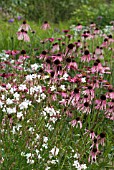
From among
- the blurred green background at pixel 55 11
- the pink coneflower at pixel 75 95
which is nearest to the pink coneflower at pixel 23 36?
the pink coneflower at pixel 75 95

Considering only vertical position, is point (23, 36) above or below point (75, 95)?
above

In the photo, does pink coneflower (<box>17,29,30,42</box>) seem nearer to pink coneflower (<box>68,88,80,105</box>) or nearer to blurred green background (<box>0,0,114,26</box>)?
pink coneflower (<box>68,88,80,105</box>)

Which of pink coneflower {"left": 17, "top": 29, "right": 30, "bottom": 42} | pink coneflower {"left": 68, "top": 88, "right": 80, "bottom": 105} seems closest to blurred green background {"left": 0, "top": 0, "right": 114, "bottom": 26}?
pink coneflower {"left": 17, "top": 29, "right": 30, "bottom": 42}

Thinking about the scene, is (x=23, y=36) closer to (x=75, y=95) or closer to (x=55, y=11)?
(x=75, y=95)

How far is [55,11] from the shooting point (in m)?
11.7

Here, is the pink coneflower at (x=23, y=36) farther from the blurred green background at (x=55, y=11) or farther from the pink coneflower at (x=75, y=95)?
the blurred green background at (x=55, y=11)

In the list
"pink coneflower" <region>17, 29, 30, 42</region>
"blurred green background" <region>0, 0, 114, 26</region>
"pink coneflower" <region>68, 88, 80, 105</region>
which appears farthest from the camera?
"blurred green background" <region>0, 0, 114, 26</region>

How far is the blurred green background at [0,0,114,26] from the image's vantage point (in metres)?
10.6

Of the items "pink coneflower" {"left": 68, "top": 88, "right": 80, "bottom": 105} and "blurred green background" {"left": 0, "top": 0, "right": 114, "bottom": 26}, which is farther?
"blurred green background" {"left": 0, "top": 0, "right": 114, "bottom": 26}

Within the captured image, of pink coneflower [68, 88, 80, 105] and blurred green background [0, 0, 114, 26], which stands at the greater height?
blurred green background [0, 0, 114, 26]

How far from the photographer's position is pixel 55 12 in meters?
11.7

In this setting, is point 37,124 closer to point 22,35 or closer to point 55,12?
point 22,35

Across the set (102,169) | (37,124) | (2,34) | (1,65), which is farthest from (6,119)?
(2,34)

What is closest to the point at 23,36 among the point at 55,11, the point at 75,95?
the point at 75,95
